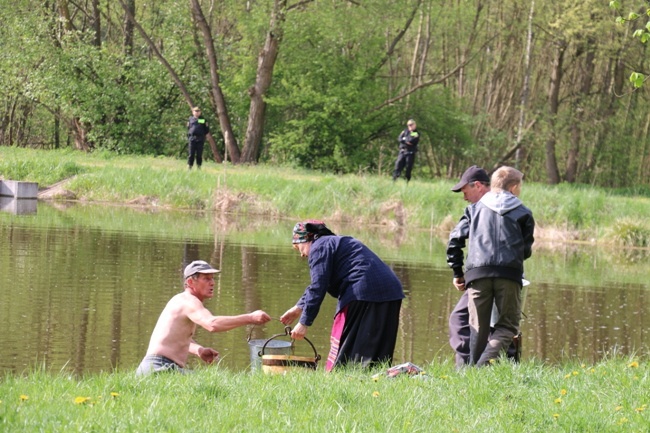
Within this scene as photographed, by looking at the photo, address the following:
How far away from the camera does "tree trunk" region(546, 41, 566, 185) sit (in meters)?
44.4

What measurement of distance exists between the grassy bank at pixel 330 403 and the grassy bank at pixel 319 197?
70.9ft

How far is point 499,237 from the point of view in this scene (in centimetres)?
933

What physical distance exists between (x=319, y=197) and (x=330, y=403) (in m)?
24.6

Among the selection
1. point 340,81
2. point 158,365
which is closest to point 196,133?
point 340,81

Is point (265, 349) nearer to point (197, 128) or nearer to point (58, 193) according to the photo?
point (197, 128)

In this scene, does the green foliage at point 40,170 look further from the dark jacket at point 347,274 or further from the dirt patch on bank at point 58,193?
the dark jacket at point 347,274

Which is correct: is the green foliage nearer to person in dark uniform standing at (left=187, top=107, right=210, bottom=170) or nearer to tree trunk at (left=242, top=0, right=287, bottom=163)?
person in dark uniform standing at (left=187, top=107, right=210, bottom=170)

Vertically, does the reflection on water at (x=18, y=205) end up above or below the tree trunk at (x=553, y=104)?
below

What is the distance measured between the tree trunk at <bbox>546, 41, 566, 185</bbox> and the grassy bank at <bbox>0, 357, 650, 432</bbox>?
36644 mm

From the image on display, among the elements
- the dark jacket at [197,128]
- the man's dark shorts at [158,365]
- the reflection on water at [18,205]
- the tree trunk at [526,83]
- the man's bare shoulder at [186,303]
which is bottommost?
the reflection on water at [18,205]

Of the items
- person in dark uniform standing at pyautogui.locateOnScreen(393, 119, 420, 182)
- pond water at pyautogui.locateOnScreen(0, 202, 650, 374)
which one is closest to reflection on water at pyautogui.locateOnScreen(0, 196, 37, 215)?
pond water at pyautogui.locateOnScreen(0, 202, 650, 374)

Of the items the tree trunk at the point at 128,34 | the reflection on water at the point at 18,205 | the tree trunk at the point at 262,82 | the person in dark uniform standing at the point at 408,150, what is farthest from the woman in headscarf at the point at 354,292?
the tree trunk at the point at 128,34

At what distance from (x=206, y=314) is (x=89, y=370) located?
2.24 metres

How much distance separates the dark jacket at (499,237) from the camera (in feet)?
30.4
